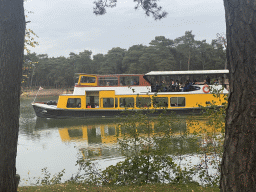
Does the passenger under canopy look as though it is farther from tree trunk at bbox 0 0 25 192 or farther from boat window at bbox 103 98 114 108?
tree trunk at bbox 0 0 25 192

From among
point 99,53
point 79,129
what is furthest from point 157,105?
point 99,53

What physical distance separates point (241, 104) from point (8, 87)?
10.2 feet

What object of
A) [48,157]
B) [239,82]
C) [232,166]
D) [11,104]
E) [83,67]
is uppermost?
[83,67]

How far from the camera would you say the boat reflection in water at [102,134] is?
26.5 feet

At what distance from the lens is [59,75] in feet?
205

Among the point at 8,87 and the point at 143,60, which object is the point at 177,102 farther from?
the point at 143,60

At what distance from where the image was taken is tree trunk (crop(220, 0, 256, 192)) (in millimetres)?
2635

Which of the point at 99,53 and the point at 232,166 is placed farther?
the point at 99,53

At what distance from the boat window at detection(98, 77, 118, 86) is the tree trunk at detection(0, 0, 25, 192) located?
16790 mm

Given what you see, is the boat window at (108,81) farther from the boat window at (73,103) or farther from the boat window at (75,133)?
the boat window at (75,133)

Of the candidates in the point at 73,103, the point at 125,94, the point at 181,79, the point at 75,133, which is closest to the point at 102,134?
the point at 75,133

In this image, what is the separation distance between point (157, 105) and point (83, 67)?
57948 millimetres

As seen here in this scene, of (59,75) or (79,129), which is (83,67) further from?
(79,129)

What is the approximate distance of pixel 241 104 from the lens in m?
2.68
